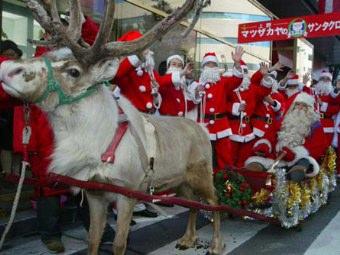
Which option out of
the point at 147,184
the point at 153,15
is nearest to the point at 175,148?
the point at 147,184

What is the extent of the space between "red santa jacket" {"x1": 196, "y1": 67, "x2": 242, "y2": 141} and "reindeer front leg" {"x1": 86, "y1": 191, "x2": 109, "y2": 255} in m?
2.95

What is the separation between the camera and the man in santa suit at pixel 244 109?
271 inches

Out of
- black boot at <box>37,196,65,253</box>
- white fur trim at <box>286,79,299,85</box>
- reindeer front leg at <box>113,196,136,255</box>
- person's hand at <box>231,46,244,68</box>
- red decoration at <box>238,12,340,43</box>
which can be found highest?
red decoration at <box>238,12,340,43</box>

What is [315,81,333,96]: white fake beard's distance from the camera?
36.5 ft

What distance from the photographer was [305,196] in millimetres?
6016

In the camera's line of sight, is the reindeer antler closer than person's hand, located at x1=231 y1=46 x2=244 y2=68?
Yes

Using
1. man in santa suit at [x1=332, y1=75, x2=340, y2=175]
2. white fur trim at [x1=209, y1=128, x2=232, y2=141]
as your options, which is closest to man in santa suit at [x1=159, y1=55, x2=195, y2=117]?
white fur trim at [x1=209, y1=128, x2=232, y2=141]

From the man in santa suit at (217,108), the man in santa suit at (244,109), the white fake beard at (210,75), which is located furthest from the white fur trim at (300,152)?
the white fake beard at (210,75)

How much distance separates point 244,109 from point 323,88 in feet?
17.0

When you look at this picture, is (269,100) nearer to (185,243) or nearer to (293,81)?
(293,81)

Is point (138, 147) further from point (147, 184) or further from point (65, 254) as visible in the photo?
point (65, 254)

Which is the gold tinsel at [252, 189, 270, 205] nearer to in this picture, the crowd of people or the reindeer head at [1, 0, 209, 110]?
the crowd of people

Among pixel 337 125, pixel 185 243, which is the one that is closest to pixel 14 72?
pixel 185 243

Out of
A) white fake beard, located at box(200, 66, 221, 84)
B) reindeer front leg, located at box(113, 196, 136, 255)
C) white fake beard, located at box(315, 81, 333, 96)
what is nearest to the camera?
reindeer front leg, located at box(113, 196, 136, 255)
